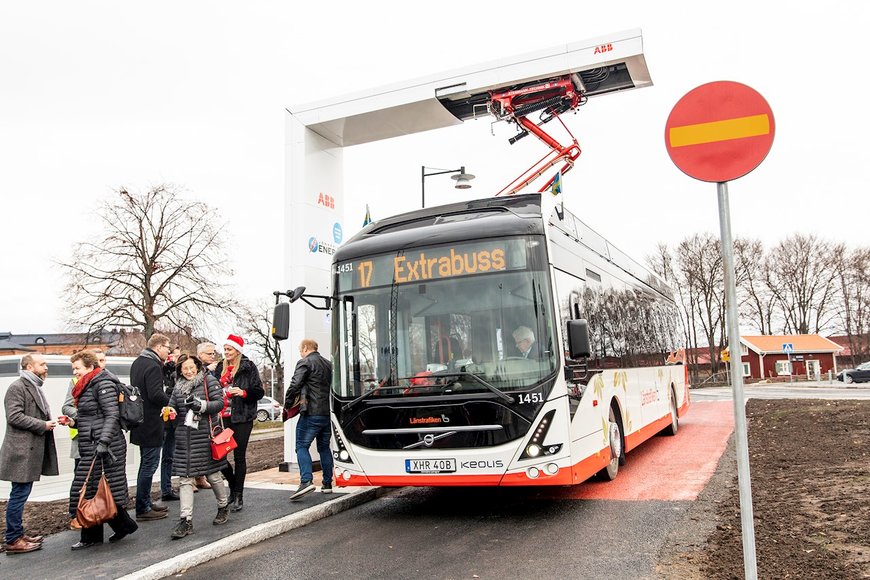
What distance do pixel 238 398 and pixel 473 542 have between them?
9.97 ft

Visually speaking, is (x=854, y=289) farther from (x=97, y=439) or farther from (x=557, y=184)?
(x=97, y=439)

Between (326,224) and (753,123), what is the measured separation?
27.1 ft

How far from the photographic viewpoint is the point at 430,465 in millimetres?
7047

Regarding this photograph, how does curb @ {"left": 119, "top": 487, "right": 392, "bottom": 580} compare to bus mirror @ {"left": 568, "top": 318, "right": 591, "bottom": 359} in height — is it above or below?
below

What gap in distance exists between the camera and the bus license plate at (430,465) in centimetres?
697

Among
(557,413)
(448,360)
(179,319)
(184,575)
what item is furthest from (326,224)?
(179,319)

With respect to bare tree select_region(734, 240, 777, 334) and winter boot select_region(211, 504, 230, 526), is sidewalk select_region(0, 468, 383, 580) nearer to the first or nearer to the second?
winter boot select_region(211, 504, 230, 526)

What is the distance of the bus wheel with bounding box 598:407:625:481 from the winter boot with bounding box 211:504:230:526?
444 cm

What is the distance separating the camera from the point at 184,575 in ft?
19.1

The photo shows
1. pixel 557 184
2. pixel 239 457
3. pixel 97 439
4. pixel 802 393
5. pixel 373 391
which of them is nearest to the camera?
pixel 97 439

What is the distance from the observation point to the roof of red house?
65.4 metres

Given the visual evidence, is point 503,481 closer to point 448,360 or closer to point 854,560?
point 448,360

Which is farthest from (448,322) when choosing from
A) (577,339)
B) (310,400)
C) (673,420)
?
(673,420)

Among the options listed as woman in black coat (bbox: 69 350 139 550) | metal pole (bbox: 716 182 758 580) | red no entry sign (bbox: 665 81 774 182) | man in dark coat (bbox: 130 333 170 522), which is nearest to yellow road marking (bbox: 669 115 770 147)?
red no entry sign (bbox: 665 81 774 182)
